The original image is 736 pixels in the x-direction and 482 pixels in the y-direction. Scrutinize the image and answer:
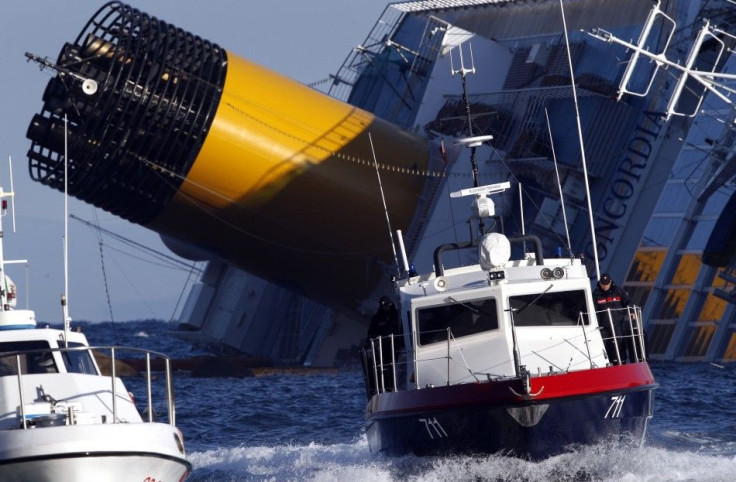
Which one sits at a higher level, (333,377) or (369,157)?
(369,157)

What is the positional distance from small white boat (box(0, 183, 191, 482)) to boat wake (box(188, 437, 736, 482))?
3475mm

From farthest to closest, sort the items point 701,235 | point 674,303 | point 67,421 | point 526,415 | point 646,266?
point 646,266, point 674,303, point 701,235, point 526,415, point 67,421

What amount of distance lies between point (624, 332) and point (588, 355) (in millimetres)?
1776

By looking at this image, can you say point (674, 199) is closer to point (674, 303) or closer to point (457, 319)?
point (674, 303)

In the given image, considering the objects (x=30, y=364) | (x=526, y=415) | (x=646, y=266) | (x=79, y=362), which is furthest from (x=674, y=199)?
(x=30, y=364)

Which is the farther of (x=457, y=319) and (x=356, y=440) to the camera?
(x=356, y=440)

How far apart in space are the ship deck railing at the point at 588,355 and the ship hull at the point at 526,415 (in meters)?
0.91

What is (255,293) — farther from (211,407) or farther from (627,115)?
(211,407)

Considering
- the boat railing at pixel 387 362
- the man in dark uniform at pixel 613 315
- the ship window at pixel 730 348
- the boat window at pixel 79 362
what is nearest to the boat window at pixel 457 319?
the boat railing at pixel 387 362

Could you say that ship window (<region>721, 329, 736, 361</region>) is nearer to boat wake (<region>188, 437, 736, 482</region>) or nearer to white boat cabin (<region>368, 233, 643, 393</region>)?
boat wake (<region>188, 437, 736, 482</region>)

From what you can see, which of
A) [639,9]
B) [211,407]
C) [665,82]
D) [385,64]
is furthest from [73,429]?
[385,64]

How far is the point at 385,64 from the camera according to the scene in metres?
56.9

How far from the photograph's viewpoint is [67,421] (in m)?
17.8

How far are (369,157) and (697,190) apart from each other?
32.0 feet
